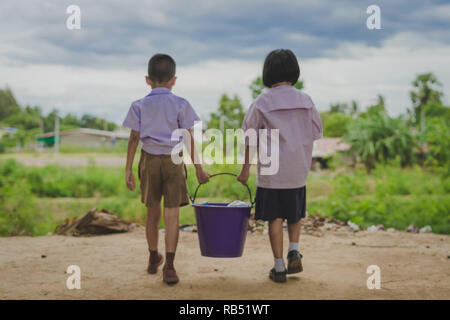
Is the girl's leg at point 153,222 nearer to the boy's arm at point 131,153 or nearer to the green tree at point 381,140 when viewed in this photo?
the boy's arm at point 131,153

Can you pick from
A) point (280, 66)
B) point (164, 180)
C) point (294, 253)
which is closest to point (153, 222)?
point (164, 180)

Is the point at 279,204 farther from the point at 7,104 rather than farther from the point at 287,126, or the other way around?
the point at 7,104

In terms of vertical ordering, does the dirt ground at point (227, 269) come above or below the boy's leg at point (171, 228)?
below

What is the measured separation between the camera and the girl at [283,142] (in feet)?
10.4

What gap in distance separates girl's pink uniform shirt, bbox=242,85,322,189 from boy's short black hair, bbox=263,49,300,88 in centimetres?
8

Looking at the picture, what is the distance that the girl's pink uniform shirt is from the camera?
3174 mm

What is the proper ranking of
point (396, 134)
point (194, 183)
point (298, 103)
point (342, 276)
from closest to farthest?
1. point (298, 103)
2. point (342, 276)
3. point (194, 183)
4. point (396, 134)

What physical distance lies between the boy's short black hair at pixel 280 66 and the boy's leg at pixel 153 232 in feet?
4.05

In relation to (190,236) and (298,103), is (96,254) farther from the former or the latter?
(298,103)

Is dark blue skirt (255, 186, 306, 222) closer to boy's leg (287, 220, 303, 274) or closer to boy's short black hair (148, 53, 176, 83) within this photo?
boy's leg (287, 220, 303, 274)

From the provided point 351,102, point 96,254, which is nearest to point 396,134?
point 96,254

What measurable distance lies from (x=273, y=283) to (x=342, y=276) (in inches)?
24.4

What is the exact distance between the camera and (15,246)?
4.89m

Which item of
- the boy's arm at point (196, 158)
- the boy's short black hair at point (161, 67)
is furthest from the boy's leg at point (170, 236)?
the boy's short black hair at point (161, 67)
